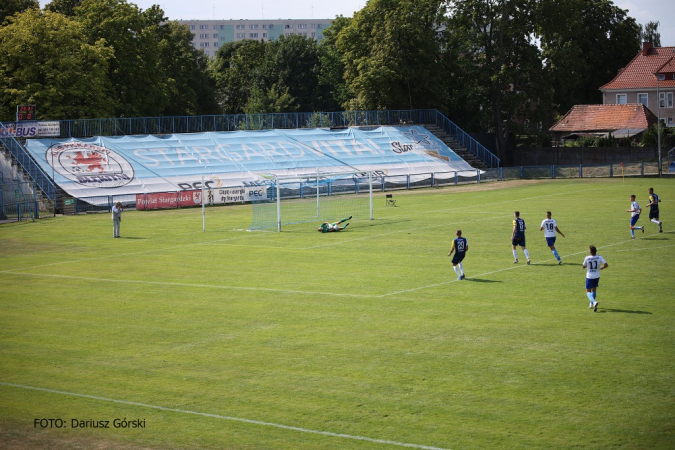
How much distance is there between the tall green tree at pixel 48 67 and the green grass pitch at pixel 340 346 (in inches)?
1359

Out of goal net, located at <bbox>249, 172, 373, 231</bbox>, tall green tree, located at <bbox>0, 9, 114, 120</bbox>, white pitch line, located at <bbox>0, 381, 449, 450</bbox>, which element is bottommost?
white pitch line, located at <bbox>0, 381, 449, 450</bbox>

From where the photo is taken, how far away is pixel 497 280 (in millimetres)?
24516

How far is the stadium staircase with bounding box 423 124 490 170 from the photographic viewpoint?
76.1m

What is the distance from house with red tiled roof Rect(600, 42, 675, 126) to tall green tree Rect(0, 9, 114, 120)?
213 ft

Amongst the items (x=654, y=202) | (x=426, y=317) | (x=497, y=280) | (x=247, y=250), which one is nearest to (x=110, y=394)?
(x=426, y=317)

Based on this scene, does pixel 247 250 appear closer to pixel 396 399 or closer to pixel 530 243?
pixel 530 243

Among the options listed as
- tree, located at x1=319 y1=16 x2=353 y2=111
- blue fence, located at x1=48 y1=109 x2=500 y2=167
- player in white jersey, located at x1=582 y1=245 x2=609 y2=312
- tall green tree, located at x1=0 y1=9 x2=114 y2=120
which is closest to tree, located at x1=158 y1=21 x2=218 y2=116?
blue fence, located at x1=48 y1=109 x2=500 y2=167

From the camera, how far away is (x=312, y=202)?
172ft

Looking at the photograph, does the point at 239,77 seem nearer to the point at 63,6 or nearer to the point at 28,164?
the point at 63,6

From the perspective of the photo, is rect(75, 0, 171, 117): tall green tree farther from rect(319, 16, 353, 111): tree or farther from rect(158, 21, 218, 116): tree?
rect(319, 16, 353, 111): tree

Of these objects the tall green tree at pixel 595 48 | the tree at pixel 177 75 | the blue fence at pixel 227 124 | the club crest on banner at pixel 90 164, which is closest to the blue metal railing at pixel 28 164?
the blue fence at pixel 227 124

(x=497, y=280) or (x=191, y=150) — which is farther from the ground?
(x=191, y=150)

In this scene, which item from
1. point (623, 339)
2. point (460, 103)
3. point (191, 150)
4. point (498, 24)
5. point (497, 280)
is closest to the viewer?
point (623, 339)

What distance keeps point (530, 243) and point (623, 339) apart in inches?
616
